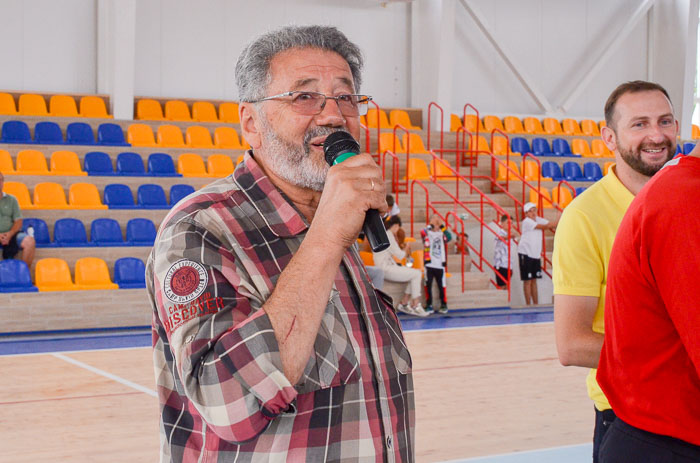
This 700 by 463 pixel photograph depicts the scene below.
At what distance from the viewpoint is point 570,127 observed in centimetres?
1722

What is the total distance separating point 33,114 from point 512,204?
807 centimetres

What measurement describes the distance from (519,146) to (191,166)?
675 centimetres

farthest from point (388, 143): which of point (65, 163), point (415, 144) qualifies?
point (65, 163)

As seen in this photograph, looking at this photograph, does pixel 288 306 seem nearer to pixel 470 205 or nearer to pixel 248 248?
pixel 248 248

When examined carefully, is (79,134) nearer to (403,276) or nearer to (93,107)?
(93,107)

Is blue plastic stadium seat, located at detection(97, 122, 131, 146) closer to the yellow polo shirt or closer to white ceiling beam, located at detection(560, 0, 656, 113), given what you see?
white ceiling beam, located at detection(560, 0, 656, 113)

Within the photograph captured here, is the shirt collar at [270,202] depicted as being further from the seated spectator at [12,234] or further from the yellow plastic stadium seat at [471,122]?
the yellow plastic stadium seat at [471,122]

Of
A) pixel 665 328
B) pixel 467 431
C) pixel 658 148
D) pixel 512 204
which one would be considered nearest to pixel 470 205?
pixel 512 204

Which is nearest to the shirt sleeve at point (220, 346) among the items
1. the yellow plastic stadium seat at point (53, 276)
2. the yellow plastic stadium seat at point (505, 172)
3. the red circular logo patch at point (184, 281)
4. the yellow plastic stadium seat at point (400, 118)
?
the red circular logo patch at point (184, 281)

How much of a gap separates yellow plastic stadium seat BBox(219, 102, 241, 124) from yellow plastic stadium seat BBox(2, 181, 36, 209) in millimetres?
4430

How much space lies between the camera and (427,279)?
10.4 m

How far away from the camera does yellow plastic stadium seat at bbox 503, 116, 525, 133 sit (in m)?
16.5

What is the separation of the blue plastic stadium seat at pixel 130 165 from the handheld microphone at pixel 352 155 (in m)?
10.5

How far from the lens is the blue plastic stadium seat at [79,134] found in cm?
1231
